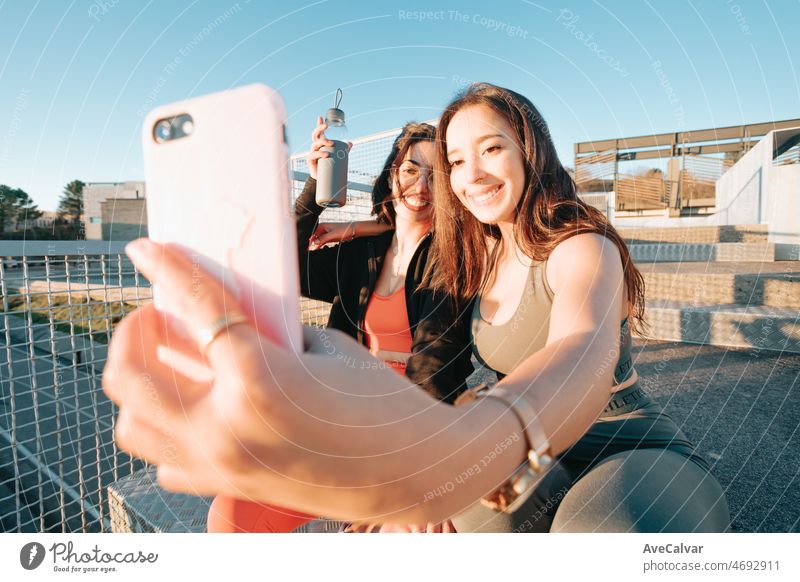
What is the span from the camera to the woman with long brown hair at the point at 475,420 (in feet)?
0.61

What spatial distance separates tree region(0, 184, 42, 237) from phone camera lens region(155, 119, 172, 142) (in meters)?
0.63

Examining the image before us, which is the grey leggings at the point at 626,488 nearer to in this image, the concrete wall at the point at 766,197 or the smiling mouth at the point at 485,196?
the smiling mouth at the point at 485,196

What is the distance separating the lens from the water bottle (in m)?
0.91

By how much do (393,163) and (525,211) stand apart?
51 cm

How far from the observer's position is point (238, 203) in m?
0.26

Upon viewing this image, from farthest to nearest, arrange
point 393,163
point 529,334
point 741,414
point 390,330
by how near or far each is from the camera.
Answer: point 741,414 → point 393,163 → point 390,330 → point 529,334

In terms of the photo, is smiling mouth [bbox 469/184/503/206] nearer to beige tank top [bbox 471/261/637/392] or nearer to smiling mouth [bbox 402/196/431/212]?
beige tank top [bbox 471/261/637/392]

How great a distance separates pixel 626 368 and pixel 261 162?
0.65 meters

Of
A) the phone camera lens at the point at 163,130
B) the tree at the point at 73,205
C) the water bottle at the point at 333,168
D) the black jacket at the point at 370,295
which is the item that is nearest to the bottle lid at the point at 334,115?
the water bottle at the point at 333,168

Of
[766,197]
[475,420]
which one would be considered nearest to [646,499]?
[475,420]

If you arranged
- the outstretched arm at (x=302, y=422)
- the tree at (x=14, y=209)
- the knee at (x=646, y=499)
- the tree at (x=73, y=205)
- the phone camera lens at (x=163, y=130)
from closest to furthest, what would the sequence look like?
the outstretched arm at (x=302, y=422)
the phone camera lens at (x=163, y=130)
the knee at (x=646, y=499)
the tree at (x=14, y=209)
the tree at (x=73, y=205)

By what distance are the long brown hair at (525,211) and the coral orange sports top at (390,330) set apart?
0.61 feet

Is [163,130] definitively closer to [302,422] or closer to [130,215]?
[302,422]
